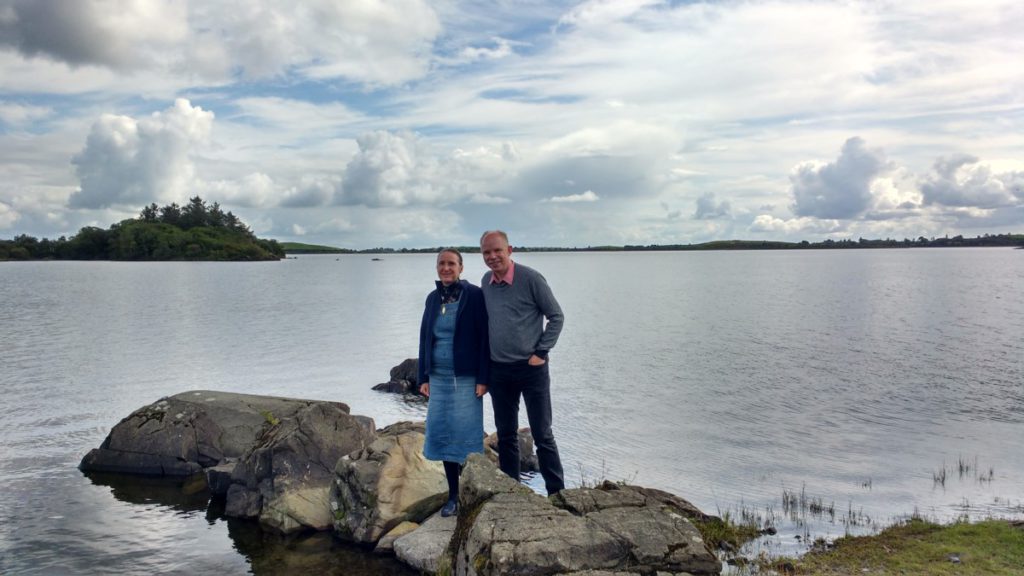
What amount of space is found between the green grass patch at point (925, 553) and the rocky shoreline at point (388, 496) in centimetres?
174

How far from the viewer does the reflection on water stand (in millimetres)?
8664

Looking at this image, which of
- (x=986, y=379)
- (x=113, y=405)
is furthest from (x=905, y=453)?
(x=113, y=405)

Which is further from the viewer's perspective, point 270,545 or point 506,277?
point 270,545

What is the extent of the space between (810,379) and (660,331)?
1500 centimetres

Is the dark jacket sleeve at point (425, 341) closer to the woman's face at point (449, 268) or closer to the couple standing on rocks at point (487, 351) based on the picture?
the couple standing on rocks at point (487, 351)

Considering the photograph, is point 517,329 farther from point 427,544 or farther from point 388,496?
point 388,496

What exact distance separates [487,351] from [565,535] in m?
2.68

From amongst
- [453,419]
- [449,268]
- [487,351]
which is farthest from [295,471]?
[449,268]

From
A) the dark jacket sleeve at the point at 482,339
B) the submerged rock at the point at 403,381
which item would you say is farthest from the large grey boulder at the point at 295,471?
the submerged rock at the point at 403,381

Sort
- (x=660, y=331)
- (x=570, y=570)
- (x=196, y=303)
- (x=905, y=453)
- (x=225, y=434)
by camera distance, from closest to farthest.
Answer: (x=570, y=570) < (x=225, y=434) < (x=905, y=453) < (x=660, y=331) < (x=196, y=303)

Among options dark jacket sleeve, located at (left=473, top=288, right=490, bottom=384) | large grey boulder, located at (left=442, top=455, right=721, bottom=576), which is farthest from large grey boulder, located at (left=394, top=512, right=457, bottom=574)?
dark jacket sleeve, located at (left=473, top=288, right=490, bottom=384)

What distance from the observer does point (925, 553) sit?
864 centimetres

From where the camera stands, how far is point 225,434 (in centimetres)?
1322

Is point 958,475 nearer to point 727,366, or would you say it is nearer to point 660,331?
point 727,366
